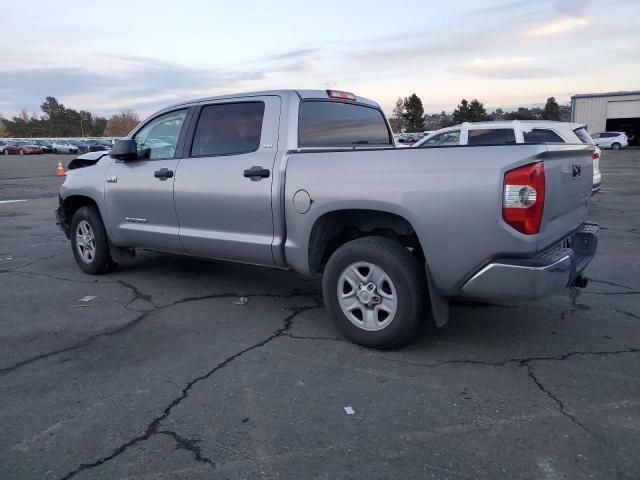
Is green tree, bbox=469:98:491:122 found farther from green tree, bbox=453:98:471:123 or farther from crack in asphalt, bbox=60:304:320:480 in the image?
Answer: crack in asphalt, bbox=60:304:320:480

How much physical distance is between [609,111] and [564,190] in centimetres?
4962

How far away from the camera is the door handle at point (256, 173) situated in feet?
14.5

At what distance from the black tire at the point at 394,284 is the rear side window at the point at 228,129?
4.41 feet

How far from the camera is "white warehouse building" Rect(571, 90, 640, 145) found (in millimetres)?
45531

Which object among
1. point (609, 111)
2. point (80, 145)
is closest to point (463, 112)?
point (609, 111)

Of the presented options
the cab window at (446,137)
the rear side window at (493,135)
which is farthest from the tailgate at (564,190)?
the cab window at (446,137)

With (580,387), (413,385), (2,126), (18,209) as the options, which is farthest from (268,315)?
(2,126)

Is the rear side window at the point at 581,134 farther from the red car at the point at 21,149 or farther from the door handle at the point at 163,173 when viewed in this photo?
the red car at the point at 21,149

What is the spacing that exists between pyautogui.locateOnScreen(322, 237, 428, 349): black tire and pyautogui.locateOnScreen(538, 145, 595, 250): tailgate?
0.87 meters

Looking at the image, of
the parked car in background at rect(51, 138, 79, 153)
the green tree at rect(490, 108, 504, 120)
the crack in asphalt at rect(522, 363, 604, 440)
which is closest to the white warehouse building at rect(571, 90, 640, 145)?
the green tree at rect(490, 108, 504, 120)

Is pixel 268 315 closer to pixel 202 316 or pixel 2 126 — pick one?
pixel 202 316

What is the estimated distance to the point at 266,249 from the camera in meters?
4.54

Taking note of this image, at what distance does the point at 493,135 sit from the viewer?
10352 millimetres

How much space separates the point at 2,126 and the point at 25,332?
11976 centimetres
